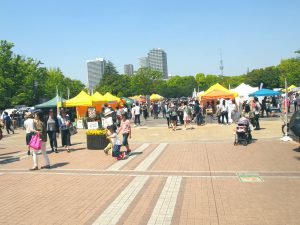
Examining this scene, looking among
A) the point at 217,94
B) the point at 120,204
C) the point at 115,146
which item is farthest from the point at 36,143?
the point at 217,94

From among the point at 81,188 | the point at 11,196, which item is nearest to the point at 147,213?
the point at 81,188

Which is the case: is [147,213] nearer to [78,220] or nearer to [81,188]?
[78,220]

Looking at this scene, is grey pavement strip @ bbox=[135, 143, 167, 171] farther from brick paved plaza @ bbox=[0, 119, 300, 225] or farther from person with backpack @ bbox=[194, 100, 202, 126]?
person with backpack @ bbox=[194, 100, 202, 126]

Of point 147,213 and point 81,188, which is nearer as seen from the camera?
point 147,213

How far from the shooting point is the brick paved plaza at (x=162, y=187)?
593 centimetres

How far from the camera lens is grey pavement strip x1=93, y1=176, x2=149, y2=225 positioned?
19.1ft

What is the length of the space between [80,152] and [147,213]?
8.15m

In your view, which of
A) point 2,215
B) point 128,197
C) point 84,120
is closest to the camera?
point 2,215

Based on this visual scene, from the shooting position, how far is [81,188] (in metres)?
8.05

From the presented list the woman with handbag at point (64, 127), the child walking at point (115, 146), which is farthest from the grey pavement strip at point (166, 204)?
the woman with handbag at point (64, 127)

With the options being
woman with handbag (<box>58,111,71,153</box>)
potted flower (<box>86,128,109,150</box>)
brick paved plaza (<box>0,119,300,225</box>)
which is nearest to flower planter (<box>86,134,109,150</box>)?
potted flower (<box>86,128,109,150</box>)

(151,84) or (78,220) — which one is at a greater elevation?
(151,84)

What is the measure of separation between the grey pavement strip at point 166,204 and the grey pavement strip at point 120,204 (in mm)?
580

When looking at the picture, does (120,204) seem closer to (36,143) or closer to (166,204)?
(166,204)
